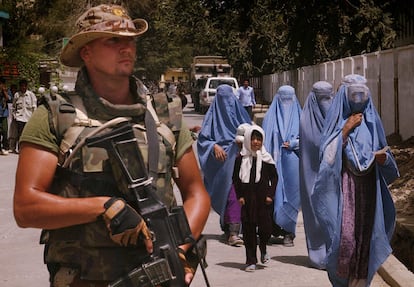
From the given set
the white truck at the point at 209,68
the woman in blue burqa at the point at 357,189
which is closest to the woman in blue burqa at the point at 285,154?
the woman in blue burqa at the point at 357,189

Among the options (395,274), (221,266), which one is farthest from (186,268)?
(221,266)

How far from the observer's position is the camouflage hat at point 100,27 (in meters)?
2.85

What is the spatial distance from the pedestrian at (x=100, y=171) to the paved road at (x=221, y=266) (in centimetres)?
431

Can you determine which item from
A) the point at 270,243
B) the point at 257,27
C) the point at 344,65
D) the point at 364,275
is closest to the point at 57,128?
the point at 364,275

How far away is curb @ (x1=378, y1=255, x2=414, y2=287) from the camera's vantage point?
647cm

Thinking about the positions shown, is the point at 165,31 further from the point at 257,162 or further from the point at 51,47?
the point at 257,162

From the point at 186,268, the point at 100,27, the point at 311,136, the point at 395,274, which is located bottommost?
the point at 395,274

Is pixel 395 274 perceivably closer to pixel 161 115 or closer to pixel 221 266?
pixel 221 266

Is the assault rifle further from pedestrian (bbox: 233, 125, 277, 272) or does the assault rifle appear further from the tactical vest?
pedestrian (bbox: 233, 125, 277, 272)

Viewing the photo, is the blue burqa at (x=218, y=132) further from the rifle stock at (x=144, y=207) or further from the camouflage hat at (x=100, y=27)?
the rifle stock at (x=144, y=207)

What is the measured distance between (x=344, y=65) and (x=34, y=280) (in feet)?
56.3

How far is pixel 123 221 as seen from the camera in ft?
8.66

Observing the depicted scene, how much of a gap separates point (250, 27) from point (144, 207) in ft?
116

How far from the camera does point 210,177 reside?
975 centimetres
